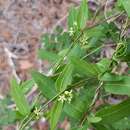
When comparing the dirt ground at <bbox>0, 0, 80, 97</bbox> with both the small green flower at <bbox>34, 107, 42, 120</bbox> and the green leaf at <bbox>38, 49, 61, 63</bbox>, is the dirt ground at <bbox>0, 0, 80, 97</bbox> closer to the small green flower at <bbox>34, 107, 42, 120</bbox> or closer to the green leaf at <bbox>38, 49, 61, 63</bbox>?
the green leaf at <bbox>38, 49, 61, 63</bbox>

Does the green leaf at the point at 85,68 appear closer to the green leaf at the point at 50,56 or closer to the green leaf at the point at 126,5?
the green leaf at the point at 126,5

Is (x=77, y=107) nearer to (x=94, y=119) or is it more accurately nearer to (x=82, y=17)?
(x=94, y=119)

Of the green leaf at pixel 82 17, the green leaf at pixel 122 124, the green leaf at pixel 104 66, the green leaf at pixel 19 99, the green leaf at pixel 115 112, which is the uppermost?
the green leaf at pixel 82 17

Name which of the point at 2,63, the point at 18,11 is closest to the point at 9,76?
the point at 2,63

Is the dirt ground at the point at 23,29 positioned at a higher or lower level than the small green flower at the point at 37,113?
lower

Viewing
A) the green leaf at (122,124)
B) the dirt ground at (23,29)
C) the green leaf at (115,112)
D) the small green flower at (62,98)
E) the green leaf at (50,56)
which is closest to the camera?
the small green flower at (62,98)

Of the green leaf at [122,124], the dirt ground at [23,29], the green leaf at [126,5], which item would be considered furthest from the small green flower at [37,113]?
the dirt ground at [23,29]
